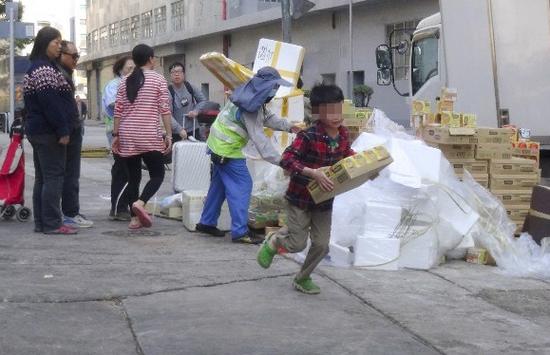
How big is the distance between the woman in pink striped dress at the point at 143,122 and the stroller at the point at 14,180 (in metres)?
1.01

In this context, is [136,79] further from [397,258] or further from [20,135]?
[397,258]

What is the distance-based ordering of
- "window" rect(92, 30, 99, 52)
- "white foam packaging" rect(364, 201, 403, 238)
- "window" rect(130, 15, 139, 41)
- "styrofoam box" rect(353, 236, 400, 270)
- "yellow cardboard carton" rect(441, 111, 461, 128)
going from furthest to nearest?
"window" rect(92, 30, 99, 52)
"window" rect(130, 15, 139, 41)
"yellow cardboard carton" rect(441, 111, 461, 128)
"white foam packaging" rect(364, 201, 403, 238)
"styrofoam box" rect(353, 236, 400, 270)

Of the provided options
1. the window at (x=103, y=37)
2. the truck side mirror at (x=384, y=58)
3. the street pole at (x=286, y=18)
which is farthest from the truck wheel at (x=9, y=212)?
the window at (x=103, y=37)

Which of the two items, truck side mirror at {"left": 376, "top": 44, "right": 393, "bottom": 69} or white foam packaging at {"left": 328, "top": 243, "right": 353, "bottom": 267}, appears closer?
white foam packaging at {"left": 328, "top": 243, "right": 353, "bottom": 267}

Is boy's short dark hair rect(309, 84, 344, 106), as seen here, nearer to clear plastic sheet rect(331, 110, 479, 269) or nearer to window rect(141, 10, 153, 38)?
clear plastic sheet rect(331, 110, 479, 269)

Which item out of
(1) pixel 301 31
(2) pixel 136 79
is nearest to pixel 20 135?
(2) pixel 136 79

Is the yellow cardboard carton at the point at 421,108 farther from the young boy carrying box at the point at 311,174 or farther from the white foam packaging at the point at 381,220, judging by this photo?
the young boy carrying box at the point at 311,174

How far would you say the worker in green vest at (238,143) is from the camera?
7543 millimetres

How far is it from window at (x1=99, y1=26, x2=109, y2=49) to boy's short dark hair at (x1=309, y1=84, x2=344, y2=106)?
5018 cm

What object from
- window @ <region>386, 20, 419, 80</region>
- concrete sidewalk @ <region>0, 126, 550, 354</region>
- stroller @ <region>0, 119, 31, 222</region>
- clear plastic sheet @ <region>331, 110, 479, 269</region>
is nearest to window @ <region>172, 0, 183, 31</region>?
window @ <region>386, 20, 419, 80</region>

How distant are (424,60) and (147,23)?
35.7 metres

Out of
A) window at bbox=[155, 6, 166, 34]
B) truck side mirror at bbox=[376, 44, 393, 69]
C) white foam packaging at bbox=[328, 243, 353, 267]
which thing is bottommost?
white foam packaging at bbox=[328, 243, 353, 267]

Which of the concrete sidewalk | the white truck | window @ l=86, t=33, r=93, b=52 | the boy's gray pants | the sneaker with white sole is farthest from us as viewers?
window @ l=86, t=33, r=93, b=52

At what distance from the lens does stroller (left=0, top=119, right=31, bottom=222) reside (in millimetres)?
8984
